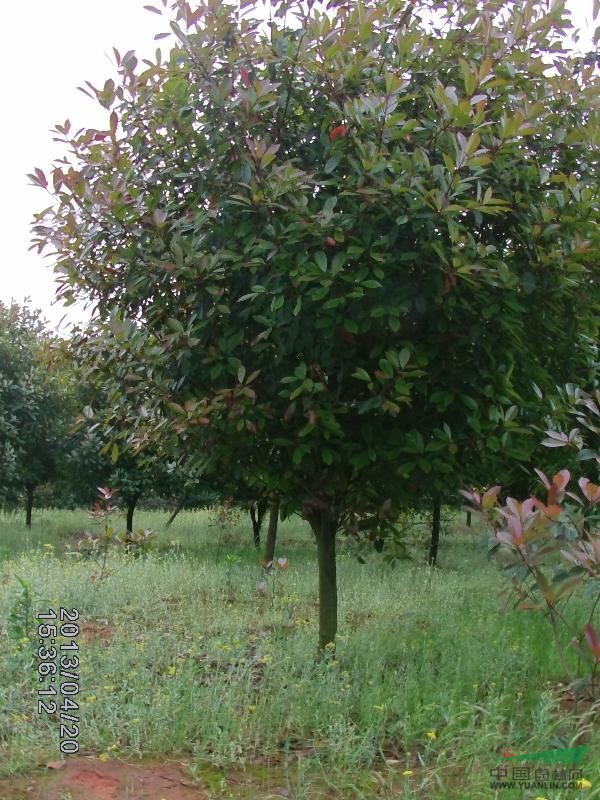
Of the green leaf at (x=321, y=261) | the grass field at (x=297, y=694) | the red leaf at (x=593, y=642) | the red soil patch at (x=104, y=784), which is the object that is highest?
the green leaf at (x=321, y=261)

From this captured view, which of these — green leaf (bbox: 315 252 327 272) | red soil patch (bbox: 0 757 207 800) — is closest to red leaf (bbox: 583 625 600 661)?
red soil patch (bbox: 0 757 207 800)

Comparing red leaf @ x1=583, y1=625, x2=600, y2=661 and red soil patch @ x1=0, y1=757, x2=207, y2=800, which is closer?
red leaf @ x1=583, y1=625, x2=600, y2=661

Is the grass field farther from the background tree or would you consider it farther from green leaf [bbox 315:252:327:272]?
the background tree

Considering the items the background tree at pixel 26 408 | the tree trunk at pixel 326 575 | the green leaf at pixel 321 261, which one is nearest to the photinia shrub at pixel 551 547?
the green leaf at pixel 321 261

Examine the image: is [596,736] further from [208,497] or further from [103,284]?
[208,497]

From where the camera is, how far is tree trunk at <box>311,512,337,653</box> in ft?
14.9

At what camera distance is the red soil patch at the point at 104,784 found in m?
2.86

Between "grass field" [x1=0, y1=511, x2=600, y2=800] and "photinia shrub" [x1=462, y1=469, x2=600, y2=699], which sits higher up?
"photinia shrub" [x1=462, y1=469, x2=600, y2=699]

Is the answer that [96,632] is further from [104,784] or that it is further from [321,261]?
[321,261]

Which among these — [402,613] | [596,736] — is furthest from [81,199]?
[402,613]

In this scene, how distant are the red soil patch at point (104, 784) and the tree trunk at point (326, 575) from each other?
5.15ft

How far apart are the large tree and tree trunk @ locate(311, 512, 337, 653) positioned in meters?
0.19

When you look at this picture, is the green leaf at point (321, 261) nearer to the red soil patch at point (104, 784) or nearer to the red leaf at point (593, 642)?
the red leaf at point (593, 642)

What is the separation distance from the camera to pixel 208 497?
1797cm
